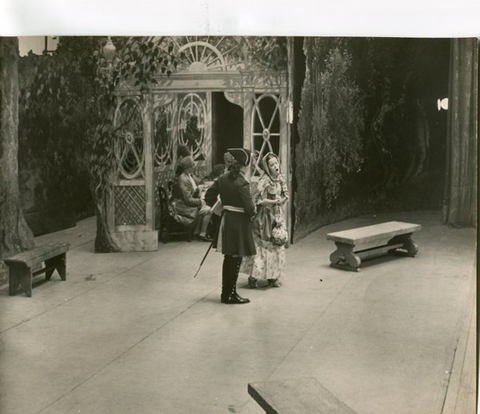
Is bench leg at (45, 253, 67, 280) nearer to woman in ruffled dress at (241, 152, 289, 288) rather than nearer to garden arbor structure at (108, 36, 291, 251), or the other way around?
garden arbor structure at (108, 36, 291, 251)

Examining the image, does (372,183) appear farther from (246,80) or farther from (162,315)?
(162,315)

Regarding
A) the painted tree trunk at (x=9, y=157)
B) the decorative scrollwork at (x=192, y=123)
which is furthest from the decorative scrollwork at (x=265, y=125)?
the painted tree trunk at (x=9, y=157)

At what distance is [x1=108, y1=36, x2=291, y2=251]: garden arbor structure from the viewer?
14.1 feet

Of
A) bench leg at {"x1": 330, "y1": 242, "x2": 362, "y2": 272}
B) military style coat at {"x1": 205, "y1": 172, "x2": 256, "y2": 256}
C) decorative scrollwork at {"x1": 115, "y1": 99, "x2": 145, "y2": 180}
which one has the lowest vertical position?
bench leg at {"x1": 330, "y1": 242, "x2": 362, "y2": 272}

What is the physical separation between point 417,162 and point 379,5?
0.89m

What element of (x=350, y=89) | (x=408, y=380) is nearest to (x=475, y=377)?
(x=408, y=380)

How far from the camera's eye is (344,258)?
4531mm

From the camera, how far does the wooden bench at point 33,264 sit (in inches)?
169

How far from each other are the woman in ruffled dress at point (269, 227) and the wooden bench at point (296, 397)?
552 mm

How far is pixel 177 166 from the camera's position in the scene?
14.3ft

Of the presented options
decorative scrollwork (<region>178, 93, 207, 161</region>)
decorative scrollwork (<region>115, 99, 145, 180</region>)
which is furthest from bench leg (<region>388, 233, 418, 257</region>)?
decorative scrollwork (<region>115, 99, 145, 180</region>)

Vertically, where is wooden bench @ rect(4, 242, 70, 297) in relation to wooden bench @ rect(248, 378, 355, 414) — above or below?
above

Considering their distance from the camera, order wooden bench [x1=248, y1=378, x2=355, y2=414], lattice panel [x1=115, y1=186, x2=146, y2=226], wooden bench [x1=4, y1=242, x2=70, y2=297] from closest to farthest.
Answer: wooden bench [x1=248, y1=378, x2=355, y2=414]
wooden bench [x1=4, y1=242, x2=70, y2=297]
lattice panel [x1=115, y1=186, x2=146, y2=226]

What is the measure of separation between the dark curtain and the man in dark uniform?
1098mm
